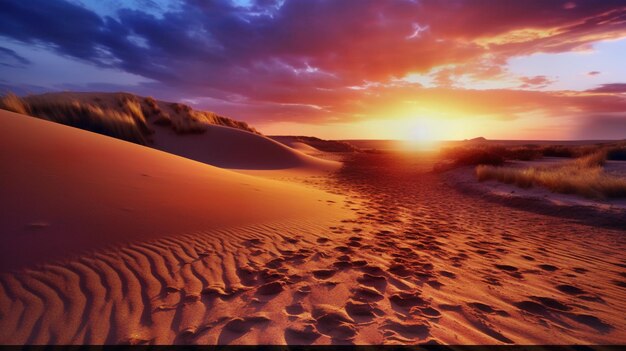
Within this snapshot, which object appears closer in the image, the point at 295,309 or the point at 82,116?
the point at 295,309

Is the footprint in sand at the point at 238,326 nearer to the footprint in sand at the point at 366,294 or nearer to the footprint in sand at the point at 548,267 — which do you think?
the footprint in sand at the point at 366,294

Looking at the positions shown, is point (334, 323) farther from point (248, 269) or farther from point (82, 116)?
point (82, 116)

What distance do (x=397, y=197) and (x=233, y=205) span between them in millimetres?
6175

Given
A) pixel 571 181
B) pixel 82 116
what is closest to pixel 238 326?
pixel 571 181

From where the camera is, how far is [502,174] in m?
11.2

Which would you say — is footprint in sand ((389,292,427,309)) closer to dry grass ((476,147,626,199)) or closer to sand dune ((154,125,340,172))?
dry grass ((476,147,626,199))

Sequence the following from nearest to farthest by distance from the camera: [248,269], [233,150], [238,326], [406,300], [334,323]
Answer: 1. [238,326]
2. [334,323]
3. [406,300]
4. [248,269]
5. [233,150]

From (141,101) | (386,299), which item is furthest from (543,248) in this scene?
(141,101)

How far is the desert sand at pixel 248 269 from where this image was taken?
7.41ft

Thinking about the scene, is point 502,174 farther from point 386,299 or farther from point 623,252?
point 386,299

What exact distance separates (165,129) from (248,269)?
17474mm

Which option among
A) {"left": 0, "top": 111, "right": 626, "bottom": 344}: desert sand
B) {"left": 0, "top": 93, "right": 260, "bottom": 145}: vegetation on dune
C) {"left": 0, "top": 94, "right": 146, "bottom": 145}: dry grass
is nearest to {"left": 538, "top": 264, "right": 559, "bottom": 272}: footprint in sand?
{"left": 0, "top": 111, "right": 626, "bottom": 344}: desert sand

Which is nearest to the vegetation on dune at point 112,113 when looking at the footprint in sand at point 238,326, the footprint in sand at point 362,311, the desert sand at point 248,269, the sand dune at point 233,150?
the sand dune at point 233,150

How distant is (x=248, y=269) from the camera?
11.0ft
